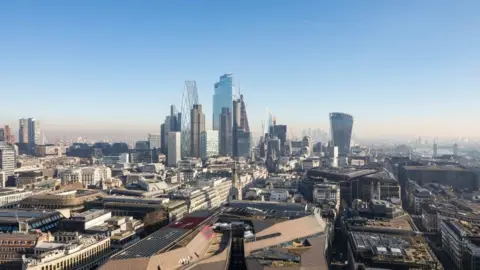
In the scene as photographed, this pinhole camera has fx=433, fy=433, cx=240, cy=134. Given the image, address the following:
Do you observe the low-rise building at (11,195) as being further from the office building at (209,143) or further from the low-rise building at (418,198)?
the office building at (209,143)

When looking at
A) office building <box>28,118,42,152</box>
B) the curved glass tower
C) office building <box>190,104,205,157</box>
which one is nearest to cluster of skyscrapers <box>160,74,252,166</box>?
office building <box>190,104,205,157</box>

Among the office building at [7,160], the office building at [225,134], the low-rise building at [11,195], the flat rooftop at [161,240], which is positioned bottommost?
the low-rise building at [11,195]

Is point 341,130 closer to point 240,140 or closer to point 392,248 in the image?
point 240,140

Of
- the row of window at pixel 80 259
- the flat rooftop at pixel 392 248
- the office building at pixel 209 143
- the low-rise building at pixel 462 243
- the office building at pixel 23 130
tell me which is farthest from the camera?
the office building at pixel 23 130

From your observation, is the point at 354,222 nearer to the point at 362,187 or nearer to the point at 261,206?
the point at 261,206

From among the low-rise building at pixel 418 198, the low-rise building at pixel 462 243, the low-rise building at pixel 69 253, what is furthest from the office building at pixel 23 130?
the low-rise building at pixel 462 243

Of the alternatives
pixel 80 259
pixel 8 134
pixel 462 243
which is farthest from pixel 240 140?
pixel 80 259

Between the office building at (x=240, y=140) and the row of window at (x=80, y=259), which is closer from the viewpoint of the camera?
the row of window at (x=80, y=259)
